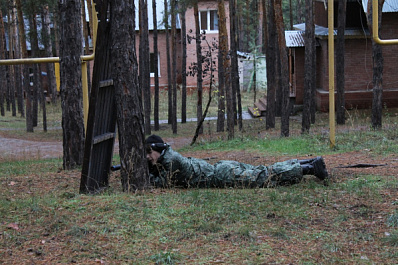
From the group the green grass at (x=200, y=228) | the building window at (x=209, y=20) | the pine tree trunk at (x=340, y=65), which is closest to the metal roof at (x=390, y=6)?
the pine tree trunk at (x=340, y=65)

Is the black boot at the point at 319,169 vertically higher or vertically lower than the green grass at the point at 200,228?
higher

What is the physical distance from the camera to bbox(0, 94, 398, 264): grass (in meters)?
4.11

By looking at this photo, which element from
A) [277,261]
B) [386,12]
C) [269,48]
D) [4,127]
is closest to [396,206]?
[277,261]

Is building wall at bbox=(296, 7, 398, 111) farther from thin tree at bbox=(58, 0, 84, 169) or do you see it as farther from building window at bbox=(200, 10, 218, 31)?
thin tree at bbox=(58, 0, 84, 169)

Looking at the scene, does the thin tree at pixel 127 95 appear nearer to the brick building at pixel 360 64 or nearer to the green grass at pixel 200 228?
the green grass at pixel 200 228

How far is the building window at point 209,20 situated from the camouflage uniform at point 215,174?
30457 mm

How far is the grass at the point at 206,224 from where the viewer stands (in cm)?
411

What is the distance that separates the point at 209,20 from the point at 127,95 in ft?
102

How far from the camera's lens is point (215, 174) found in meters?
6.86

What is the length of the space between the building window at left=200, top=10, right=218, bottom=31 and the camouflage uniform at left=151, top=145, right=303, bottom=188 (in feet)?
99.9

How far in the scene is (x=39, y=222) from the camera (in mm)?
4926

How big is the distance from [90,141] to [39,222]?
1.58 meters

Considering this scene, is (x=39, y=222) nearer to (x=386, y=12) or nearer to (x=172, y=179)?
(x=172, y=179)

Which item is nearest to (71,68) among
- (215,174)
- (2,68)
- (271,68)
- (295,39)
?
(215,174)
